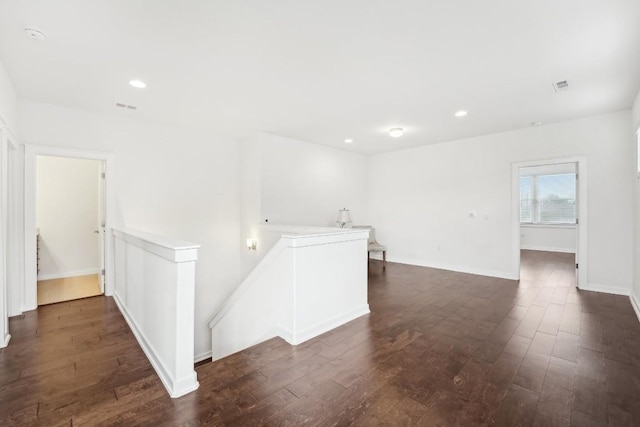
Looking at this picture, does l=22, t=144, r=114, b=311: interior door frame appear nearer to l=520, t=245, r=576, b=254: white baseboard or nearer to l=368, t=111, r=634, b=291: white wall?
l=368, t=111, r=634, b=291: white wall

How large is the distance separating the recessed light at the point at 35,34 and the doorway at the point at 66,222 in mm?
3186

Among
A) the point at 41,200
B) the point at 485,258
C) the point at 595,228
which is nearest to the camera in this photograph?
the point at 595,228

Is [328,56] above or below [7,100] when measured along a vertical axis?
above

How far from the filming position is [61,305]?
3926 millimetres

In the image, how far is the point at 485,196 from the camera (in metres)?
5.83

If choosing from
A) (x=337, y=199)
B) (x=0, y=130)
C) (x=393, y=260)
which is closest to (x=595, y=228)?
(x=393, y=260)

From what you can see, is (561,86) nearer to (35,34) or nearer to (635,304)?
(635,304)

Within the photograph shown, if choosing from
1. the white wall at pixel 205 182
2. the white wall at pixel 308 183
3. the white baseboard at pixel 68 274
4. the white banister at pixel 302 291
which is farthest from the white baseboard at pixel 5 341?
the white wall at pixel 308 183

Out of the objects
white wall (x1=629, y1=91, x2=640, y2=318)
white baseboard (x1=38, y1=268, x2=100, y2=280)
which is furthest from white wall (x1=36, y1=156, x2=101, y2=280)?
white wall (x1=629, y1=91, x2=640, y2=318)

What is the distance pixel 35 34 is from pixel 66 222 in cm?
447

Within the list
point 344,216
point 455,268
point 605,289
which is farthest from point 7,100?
point 605,289

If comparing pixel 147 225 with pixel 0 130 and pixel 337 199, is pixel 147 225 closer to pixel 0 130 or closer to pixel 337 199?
pixel 0 130

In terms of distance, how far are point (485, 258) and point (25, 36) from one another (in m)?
7.10

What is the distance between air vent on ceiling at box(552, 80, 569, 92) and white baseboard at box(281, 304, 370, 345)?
351cm
